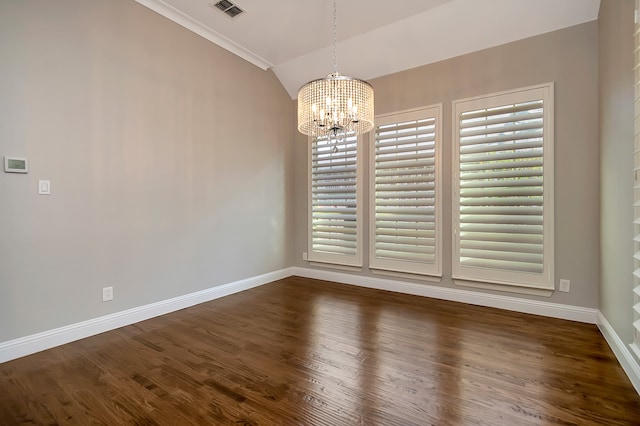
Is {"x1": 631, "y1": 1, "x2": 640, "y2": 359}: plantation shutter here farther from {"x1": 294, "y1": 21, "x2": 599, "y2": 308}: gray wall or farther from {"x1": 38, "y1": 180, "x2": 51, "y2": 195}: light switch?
{"x1": 38, "y1": 180, "x2": 51, "y2": 195}: light switch

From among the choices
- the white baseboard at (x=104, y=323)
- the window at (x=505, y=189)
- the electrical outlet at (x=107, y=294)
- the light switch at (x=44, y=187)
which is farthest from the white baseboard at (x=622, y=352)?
the light switch at (x=44, y=187)

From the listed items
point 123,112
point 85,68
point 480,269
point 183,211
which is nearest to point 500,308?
point 480,269

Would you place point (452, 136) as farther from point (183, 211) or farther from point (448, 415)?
point (183, 211)

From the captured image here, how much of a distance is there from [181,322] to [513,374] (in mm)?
2801

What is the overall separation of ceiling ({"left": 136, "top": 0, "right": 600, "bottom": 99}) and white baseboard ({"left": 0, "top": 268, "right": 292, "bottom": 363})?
3017 mm

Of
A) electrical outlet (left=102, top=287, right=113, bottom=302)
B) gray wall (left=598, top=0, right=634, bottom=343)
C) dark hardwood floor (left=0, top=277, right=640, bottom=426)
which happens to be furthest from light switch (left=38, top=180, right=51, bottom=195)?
gray wall (left=598, top=0, right=634, bottom=343)

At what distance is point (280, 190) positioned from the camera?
4.62 metres

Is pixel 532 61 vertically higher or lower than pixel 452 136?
higher

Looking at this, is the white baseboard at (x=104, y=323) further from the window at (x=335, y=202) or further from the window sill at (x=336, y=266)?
the window at (x=335, y=202)

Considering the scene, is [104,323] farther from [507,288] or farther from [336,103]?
[507,288]

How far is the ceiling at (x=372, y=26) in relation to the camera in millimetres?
2900

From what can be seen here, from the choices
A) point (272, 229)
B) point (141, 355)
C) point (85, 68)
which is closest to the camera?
point (141, 355)

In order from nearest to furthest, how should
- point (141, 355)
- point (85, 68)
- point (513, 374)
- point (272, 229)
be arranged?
point (513, 374) < point (141, 355) < point (85, 68) < point (272, 229)

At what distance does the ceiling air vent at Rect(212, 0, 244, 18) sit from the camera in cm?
300
